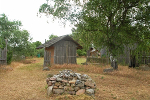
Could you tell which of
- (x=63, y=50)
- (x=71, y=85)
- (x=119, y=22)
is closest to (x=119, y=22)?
(x=119, y=22)

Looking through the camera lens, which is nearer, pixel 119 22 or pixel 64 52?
pixel 119 22

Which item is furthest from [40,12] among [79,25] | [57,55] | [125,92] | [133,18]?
[125,92]

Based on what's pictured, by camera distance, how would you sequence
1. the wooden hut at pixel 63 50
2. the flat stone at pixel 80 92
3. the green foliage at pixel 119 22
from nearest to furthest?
1. the flat stone at pixel 80 92
2. the green foliage at pixel 119 22
3. the wooden hut at pixel 63 50

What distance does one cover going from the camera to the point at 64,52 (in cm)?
1734

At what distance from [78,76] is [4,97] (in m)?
3.26

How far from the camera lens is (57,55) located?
1694cm

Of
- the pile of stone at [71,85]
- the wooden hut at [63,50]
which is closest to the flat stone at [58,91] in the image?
the pile of stone at [71,85]

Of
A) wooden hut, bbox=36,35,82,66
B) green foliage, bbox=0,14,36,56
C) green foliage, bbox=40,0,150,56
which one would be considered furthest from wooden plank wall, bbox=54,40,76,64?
green foliage, bbox=0,14,36,56

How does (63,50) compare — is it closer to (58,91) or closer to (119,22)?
(119,22)

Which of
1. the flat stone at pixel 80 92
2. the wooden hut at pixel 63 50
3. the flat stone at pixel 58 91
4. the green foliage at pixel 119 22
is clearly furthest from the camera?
the wooden hut at pixel 63 50

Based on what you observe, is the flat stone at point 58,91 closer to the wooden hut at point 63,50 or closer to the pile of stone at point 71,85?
the pile of stone at point 71,85

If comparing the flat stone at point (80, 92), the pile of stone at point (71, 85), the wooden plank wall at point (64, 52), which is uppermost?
the wooden plank wall at point (64, 52)

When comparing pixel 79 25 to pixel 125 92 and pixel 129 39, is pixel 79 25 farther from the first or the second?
pixel 125 92

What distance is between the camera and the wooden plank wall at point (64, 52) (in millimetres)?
16891
